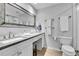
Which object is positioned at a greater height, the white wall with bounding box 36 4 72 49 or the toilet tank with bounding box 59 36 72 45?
the white wall with bounding box 36 4 72 49

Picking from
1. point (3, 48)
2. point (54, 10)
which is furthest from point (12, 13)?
point (54, 10)

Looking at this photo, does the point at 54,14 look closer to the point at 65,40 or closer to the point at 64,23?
the point at 64,23

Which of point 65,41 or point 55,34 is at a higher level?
A: point 55,34

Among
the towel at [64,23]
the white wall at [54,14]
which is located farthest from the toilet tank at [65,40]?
the towel at [64,23]

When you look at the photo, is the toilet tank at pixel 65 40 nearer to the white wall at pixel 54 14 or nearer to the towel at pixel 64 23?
the white wall at pixel 54 14

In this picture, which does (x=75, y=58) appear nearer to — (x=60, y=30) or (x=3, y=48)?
(x=3, y=48)

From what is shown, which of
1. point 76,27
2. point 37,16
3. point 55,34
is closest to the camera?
point 76,27

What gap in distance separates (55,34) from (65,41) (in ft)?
1.23

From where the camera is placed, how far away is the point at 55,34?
2355mm

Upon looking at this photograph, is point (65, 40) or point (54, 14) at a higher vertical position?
point (54, 14)

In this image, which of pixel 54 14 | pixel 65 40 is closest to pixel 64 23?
pixel 54 14

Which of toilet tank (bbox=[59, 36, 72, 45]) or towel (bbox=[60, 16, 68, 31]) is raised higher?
towel (bbox=[60, 16, 68, 31])

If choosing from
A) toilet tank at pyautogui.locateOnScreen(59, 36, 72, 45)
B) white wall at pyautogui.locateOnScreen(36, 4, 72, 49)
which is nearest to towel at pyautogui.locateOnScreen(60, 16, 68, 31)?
white wall at pyautogui.locateOnScreen(36, 4, 72, 49)

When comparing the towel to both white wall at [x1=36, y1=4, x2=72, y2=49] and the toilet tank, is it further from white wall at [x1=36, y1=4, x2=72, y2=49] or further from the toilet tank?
the toilet tank
